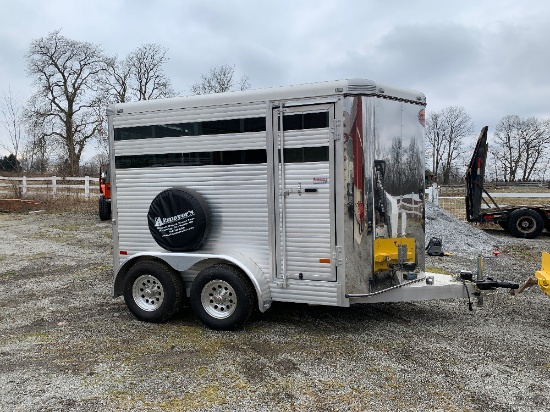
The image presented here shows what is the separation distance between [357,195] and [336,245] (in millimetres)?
561

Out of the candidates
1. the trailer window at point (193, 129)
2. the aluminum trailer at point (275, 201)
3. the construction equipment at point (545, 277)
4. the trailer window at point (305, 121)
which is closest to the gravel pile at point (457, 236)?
the construction equipment at point (545, 277)

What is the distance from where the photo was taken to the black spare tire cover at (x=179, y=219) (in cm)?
548

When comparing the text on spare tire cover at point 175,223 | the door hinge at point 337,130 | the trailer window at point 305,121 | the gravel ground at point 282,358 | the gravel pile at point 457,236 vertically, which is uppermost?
the trailer window at point 305,121

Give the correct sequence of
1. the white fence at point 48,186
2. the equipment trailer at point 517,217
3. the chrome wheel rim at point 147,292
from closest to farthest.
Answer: the chrome wheel rim at point 147,292
the equipment trailer at point 517,217
the white fence at point 48,186

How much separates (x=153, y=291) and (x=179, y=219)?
1049 millimetres

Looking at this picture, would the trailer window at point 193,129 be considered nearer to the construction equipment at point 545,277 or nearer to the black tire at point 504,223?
the construction equipment at point 545,277

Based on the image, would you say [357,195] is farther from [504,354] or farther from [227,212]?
[504,354]

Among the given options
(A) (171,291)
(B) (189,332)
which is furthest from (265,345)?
(A) (171,291)

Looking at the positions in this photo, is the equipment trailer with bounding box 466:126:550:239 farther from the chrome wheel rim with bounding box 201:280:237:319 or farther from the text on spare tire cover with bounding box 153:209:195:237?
the text on spare tire cover with bounding box 153:209:195:237

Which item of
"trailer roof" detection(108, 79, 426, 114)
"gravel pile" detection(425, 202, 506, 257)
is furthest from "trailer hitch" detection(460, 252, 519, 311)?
"gravel pile" detection(425, 202, 506, 257)

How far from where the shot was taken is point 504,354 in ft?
15.5

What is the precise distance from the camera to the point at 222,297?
5.50m

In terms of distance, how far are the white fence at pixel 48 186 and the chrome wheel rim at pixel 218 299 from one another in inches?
794

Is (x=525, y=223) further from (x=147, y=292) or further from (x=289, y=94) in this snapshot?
(x=147, y=292)
